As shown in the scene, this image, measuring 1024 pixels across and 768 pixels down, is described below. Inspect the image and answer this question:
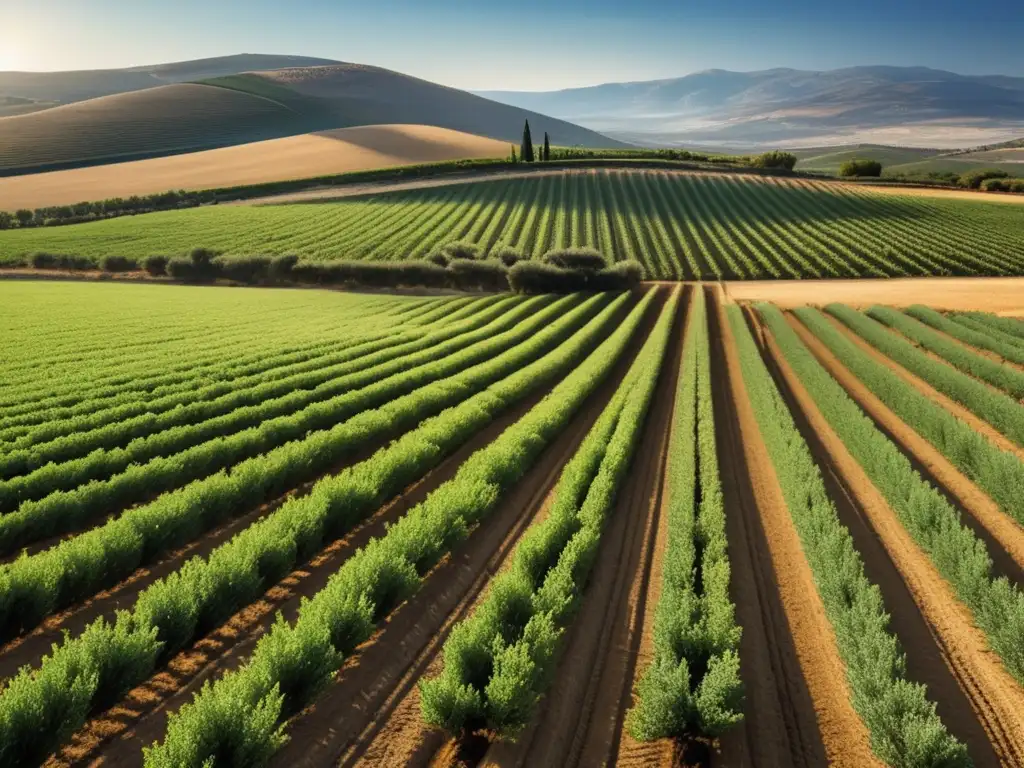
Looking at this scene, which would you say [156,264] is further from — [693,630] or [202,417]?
[693,630]

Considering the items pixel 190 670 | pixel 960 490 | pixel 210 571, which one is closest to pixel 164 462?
pixel 210 571

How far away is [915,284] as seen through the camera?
4744cm

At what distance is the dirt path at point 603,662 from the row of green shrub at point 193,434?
9.24 metres

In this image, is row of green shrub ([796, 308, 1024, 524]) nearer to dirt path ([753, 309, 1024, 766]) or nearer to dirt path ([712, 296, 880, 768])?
dirt path ([753, 309, 1024, 766])

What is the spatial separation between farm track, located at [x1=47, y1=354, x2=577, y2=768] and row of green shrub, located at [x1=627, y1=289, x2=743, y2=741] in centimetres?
566

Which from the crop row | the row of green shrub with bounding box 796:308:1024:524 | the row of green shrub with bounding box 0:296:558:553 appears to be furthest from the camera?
the crop row

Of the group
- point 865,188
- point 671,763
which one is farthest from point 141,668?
point 865,188

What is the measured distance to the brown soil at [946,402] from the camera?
54.3 ft

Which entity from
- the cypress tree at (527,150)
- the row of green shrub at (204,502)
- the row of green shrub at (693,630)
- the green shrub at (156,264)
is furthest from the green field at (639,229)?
the row of green shrub at (693,630)

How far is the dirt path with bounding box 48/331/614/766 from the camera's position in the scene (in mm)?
6918

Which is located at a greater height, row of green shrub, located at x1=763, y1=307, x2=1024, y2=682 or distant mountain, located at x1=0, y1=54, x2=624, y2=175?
distant mountain, located at x1=0, y1=54, x2=624, y2=175

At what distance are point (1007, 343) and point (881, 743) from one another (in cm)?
2647

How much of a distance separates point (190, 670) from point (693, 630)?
6935mm

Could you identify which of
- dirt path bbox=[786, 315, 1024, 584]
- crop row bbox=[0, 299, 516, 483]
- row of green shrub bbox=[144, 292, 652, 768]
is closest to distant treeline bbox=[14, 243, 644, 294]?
crop row bbox=[0, 299, 516, 483]
